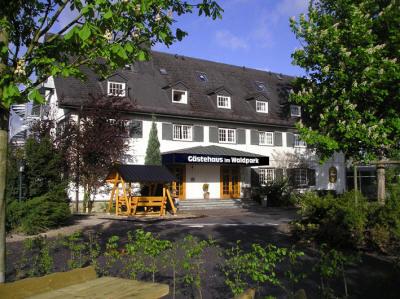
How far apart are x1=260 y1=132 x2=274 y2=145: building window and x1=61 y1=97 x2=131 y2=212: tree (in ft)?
38.1

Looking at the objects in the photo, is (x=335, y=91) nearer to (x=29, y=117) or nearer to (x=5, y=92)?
(x=5, y=92)

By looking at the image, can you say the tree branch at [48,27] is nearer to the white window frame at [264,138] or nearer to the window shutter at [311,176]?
the white window frame at [264,138]

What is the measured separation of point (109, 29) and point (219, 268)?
16.7 ft

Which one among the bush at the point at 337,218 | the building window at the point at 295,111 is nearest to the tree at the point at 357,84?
the bush at the point at 337,218

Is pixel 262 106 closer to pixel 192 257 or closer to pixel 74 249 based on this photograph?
pixel 74 249

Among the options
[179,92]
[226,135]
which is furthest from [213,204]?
[179,92]

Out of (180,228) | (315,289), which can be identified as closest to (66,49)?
(315,289)

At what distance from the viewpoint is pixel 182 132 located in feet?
95.2

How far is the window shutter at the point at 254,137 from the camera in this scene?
1267 inches

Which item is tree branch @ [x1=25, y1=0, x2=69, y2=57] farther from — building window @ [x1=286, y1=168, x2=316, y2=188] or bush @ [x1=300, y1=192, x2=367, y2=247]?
building window @ [x1=286, y1=168, x2=316, y2=188]

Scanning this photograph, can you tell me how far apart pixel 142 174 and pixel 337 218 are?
11968 millimetres

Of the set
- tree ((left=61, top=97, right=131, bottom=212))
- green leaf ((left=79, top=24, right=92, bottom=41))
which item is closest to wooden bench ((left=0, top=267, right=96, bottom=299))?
green leaf ((left=79, top=24, right=92, bottom=41))

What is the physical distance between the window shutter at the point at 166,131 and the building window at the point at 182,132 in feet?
1.33

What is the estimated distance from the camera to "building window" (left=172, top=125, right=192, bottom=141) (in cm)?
2869
